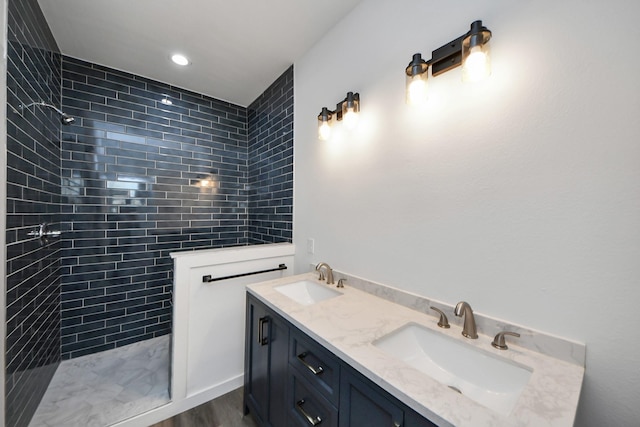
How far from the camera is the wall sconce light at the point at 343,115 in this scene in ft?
4.66

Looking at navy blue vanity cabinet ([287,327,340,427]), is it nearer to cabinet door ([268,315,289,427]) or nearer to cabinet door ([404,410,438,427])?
cabinet door ([268,315,289,427])

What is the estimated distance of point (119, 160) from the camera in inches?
85.0

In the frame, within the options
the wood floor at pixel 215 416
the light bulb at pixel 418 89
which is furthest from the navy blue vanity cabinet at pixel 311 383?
the light bulb at pixel 418 89

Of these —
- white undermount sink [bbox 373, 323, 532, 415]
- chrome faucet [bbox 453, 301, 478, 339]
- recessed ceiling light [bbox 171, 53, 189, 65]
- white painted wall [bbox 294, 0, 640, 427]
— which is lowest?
white undermount sink [bbox 373, 323, 532, 415]

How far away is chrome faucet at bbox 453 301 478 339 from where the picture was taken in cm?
91

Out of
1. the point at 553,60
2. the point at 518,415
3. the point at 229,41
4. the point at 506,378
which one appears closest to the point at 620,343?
the point at 506,378

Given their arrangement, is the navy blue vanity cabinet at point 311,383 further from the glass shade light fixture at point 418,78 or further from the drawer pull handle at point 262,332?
the glass shade light fixture at point 418,78

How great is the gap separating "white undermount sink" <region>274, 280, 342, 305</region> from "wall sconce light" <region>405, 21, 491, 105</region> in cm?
117

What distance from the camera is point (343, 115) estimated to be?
1.48 m

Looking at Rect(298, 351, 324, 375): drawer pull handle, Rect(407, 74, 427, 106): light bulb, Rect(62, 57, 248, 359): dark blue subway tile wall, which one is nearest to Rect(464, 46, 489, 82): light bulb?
Rect(407, 74, 427, 106): light bulb

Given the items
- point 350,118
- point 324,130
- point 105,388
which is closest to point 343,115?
point 350,118

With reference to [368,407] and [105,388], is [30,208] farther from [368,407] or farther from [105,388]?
[368,407]

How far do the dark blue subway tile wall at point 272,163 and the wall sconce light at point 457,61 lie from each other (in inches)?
48.2

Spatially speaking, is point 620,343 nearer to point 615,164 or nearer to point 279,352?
point 615,164
